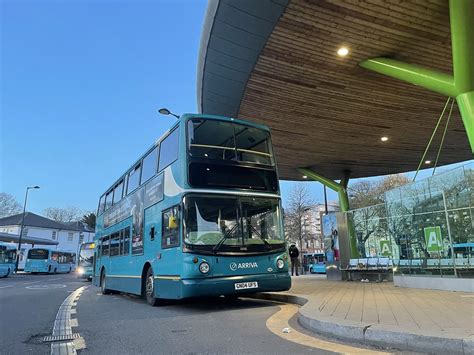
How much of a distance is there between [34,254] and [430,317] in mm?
44531

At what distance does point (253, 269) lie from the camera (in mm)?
8758

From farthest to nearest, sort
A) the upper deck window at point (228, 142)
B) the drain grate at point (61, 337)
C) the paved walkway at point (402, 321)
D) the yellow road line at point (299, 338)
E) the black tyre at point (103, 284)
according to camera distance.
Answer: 1. the black tyre at point (103, 284)
2. the upper deck window at point (228, 142)
3. the drain grate at point (61, 337)
4. the yellow road line at point (299, 338)
5. the paved walkway at point (402, 321)

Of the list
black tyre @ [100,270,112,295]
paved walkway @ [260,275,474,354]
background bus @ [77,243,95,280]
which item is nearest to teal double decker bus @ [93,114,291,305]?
paved walkway @ [260,275,474,354]

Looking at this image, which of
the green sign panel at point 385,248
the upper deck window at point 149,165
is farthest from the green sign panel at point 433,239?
the upper deck window at point 149,165

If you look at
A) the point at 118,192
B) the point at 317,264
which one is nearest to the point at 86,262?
the point at 118,192

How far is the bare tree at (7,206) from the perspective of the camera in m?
67.5

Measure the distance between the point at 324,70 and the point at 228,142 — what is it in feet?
14.1

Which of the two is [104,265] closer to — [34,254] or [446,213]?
[446,213]

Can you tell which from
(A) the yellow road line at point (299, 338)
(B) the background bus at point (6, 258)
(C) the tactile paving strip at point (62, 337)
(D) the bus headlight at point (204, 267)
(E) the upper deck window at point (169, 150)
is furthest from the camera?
(B) the background bus at point (6, 258)

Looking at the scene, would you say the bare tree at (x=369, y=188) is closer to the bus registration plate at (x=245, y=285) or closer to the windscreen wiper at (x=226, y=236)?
the bus registration plate at (x=245, y=285)

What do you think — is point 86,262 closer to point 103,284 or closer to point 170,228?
point 103,284

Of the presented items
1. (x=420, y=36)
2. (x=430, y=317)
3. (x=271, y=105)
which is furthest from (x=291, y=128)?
(x=430, y=317)

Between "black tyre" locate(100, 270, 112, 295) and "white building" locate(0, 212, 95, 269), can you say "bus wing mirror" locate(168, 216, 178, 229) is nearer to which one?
"black tyre" locate(100, 270, 112, 295)

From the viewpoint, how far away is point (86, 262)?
1276 inches
